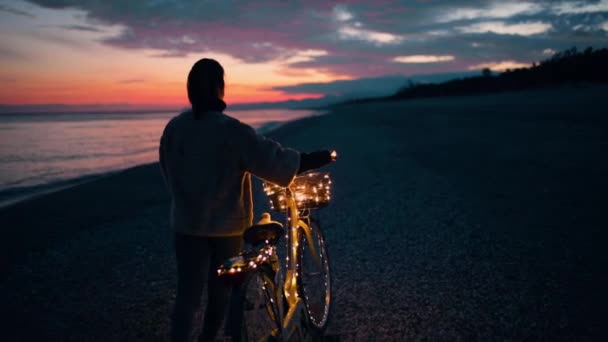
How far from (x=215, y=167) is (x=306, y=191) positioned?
97 centimetres

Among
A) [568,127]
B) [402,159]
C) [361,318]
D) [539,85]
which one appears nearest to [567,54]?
[539,85]

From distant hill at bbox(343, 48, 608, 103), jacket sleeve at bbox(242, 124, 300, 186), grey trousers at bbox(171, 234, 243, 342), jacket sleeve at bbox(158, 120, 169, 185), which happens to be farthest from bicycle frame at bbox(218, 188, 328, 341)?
distant hill at bbox(343, 48, 608, 103)

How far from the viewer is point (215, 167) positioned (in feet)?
7.20

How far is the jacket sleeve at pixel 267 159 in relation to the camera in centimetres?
218

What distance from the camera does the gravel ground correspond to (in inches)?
153

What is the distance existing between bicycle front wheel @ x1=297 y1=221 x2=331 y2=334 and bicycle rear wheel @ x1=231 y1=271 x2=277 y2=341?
85 centimetres

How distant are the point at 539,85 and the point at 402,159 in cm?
3160

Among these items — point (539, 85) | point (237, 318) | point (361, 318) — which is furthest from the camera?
point (539, 85)

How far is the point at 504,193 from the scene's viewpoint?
867 cm

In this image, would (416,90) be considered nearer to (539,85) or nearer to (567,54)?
(567,54)

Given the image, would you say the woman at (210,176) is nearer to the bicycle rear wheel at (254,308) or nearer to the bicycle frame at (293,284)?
the bicycle rear wheel at (254,308)

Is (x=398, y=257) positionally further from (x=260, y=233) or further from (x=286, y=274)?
(x=260, y=233)

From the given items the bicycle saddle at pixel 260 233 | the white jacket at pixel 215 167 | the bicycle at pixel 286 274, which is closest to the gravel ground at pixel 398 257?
the bicycle at pixel 286 274

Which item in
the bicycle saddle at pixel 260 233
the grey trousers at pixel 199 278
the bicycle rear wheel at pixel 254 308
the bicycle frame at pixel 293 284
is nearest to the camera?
the bicycle rear wheel at pixel 254 308
